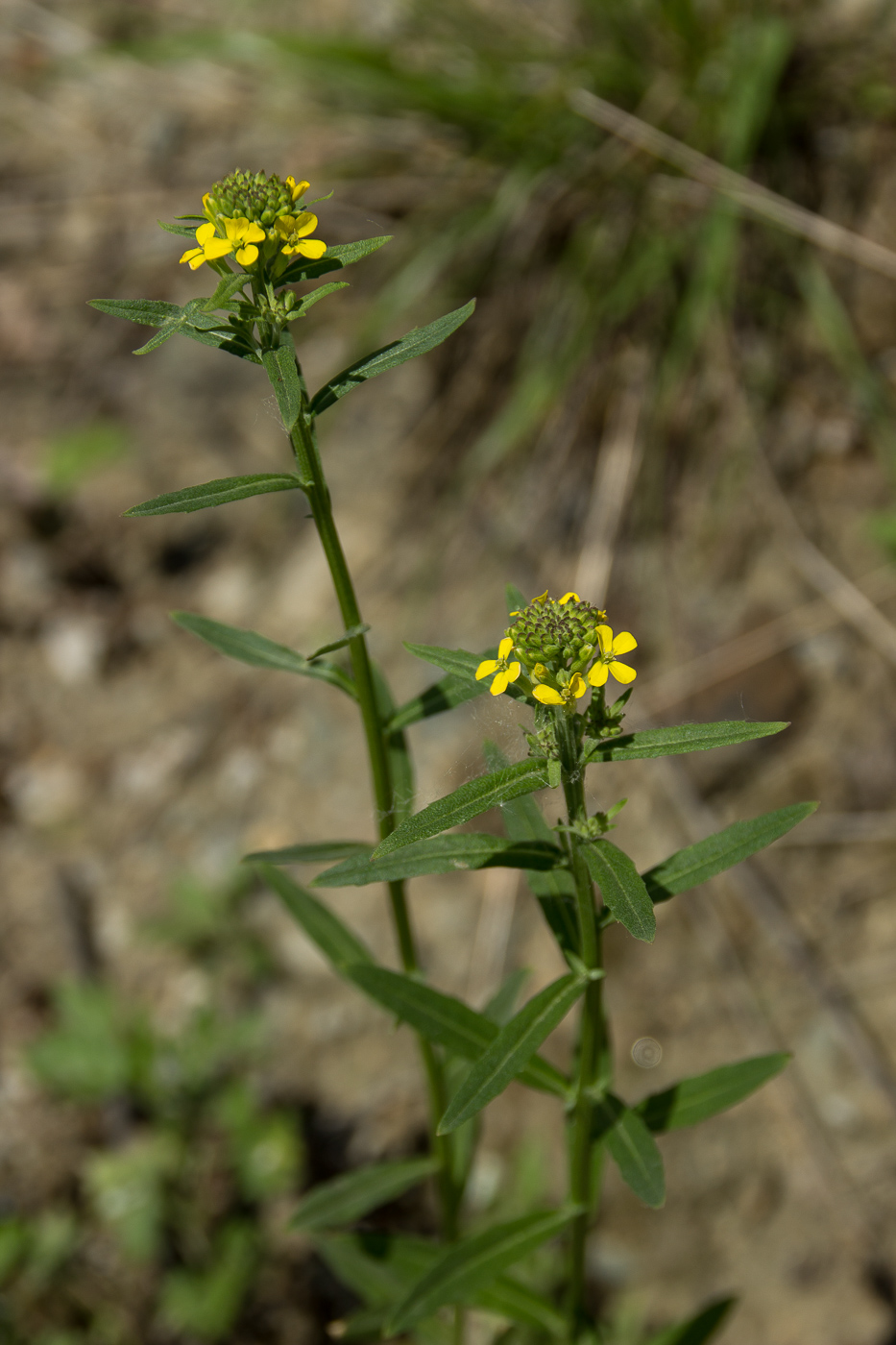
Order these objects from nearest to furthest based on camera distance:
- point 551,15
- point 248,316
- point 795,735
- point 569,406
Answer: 1. point 248,316
2. point 795,735
3. point 569,406
4. point 551,15

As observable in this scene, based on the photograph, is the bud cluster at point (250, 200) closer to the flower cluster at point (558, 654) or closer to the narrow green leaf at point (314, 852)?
the flower cluster at point (558, 654)

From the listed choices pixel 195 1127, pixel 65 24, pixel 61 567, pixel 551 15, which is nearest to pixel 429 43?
pixel 551 15

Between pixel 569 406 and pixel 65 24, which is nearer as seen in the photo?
pixel 569 406

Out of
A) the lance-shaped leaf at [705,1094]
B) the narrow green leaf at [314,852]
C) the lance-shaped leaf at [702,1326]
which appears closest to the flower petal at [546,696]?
→ the narrow green leaf at [314,852]

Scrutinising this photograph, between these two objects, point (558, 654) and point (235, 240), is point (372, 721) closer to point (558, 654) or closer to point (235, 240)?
point (558, 654)

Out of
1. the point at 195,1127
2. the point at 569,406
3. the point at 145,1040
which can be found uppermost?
the point at 569,406

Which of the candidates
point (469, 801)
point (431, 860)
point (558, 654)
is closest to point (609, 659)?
point (558, 654)

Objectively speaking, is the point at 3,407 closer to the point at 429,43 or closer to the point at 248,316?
the point at 429,43

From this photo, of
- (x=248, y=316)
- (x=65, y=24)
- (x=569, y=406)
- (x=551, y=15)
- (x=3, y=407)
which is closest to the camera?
(x=248, y=316)
